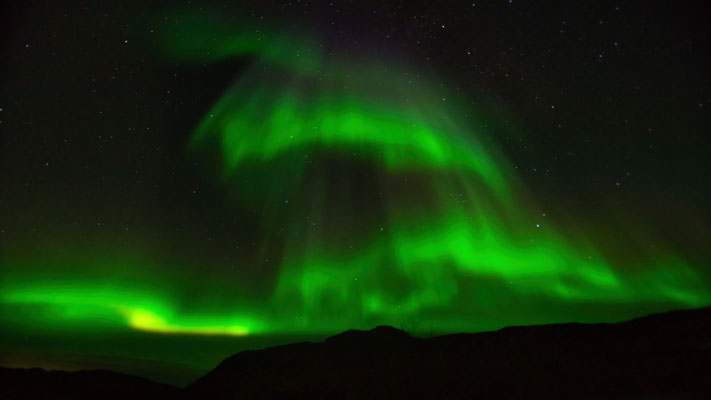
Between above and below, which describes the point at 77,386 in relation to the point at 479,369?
above

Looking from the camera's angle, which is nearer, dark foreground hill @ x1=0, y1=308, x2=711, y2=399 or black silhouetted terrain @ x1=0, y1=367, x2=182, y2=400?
dark foreground hill @ x1=0, y1=308, x2=711, y2=399

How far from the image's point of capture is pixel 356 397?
11.1 m

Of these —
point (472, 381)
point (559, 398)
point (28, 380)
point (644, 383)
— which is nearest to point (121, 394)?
point (28, 380)

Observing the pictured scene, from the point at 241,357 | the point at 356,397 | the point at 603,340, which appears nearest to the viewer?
the point at 356,397

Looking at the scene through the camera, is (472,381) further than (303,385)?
No

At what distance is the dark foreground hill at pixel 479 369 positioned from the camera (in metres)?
10.1

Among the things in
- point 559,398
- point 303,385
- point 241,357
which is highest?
point 241,357

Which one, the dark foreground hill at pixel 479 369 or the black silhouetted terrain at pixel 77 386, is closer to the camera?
the dark foreground hill at pixel 479 369

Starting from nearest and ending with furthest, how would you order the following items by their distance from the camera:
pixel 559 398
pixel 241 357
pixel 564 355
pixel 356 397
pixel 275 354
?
pixel 559 398 → pixel 356 397 → pixel 564 355 → pixel 241 357 → pixel 275 354

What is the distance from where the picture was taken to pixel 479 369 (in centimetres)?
1245

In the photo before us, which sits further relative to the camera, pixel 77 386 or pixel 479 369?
pixel 77 386

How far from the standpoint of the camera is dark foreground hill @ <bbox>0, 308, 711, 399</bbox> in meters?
10.1

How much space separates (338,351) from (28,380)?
10282 millimetres

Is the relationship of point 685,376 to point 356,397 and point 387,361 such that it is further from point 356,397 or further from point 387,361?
point 387,361
